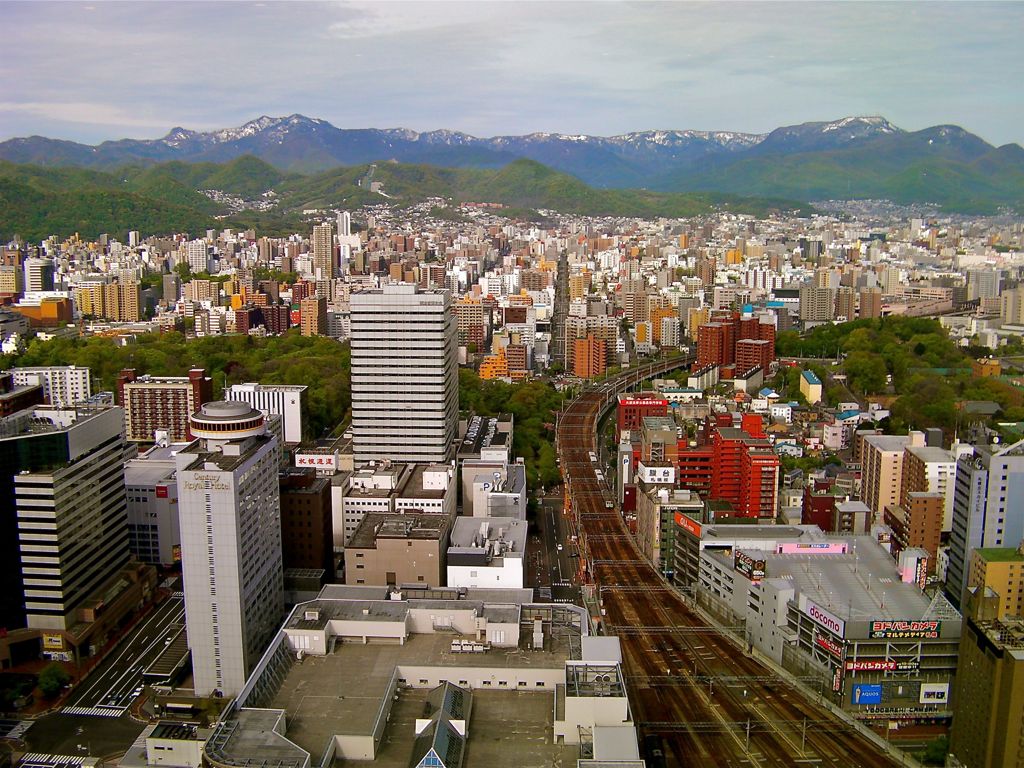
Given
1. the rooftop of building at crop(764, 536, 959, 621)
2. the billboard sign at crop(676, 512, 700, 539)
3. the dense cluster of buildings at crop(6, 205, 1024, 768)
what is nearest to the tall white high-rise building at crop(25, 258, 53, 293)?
the dense cluster of buildings at crop(6, 205, 1024, 768)

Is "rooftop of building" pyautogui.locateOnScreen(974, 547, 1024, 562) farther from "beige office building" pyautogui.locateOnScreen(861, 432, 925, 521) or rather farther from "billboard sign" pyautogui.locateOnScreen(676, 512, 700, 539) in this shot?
"beige office building" pyautogui.locateOnScreen(861, 432, 925, 521)

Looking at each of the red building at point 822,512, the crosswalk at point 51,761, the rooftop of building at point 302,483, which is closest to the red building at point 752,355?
the red building at point 822,512

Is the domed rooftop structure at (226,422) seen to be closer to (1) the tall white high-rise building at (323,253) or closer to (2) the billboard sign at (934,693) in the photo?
(2) the billboard sign at (934,693)

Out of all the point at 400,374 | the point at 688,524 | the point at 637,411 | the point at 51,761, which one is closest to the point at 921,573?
the point at 688,524

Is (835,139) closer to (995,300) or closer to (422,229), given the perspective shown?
(422,229)

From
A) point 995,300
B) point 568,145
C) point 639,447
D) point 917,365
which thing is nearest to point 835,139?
point 568,145

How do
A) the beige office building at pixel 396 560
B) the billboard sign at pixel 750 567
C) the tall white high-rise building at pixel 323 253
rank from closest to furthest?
the billboard sign at pixel 750 567
the beige office building at pixel 396 560
the tall white high-rise building at pixel 323 253

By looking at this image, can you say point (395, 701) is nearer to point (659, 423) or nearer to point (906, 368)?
point (659, 423)
